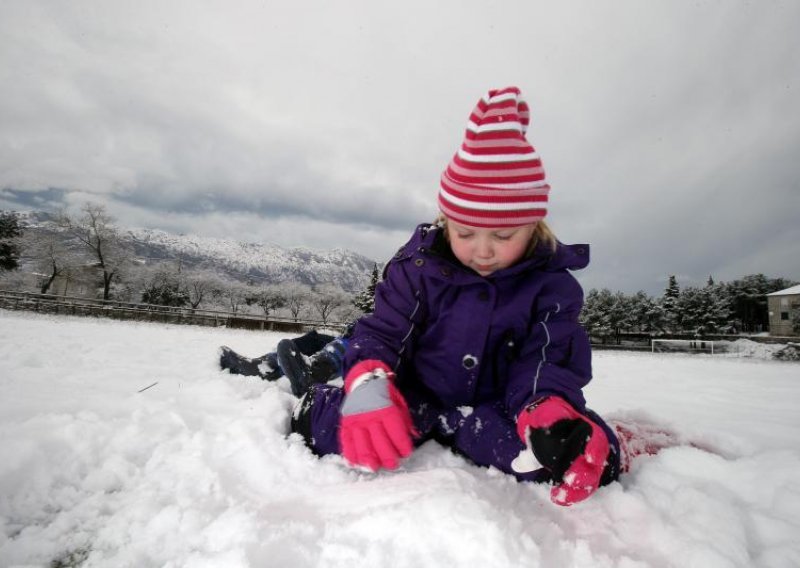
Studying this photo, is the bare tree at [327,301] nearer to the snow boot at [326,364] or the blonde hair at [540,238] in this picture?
the snow boot at [326,364]

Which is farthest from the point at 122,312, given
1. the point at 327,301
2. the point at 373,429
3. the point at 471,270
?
the point at 327,301

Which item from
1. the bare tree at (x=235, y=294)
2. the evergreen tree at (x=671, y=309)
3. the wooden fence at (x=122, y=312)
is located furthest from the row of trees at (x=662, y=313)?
the bare tree at (x=235, y=294)

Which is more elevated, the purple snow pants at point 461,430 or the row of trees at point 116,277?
the row of trees at point 116,277

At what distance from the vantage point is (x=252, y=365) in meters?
3.01

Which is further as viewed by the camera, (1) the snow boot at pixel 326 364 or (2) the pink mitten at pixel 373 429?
(1) the snow boot at pixel 326 364

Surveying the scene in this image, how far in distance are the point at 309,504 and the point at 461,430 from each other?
0.69 metres

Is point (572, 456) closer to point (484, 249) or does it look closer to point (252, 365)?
point (484, 249)

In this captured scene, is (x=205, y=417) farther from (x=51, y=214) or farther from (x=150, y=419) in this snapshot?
(x=51, y=214)

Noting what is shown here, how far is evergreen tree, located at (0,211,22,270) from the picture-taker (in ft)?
80.2

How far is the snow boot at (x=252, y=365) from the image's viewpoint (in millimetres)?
2838

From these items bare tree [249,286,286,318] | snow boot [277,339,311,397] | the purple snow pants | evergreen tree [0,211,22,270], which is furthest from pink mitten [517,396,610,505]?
bare tree [249,286,286,318]

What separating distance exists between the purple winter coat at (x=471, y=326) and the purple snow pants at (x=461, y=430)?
0.10 meters

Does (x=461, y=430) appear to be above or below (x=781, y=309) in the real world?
below

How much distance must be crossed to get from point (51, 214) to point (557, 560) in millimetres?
44685
